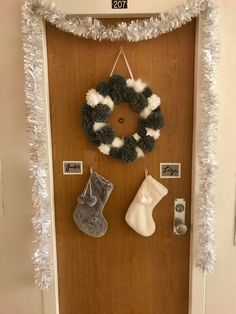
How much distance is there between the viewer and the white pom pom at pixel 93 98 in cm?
157

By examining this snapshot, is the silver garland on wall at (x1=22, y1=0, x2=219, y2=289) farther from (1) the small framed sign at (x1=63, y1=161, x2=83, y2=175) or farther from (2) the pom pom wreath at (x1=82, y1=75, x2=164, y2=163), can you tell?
(2) the pom pom wreath at (x1=82, y1=75, x2=164, y2=163)

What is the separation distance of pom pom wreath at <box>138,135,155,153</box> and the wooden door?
8 cm

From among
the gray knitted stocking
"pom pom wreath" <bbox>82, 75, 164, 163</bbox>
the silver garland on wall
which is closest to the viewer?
the silver garland on wall

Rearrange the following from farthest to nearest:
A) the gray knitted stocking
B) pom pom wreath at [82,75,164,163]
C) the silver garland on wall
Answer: the gray knitted stocking < pom pom wreath at [82,75,164,163] < the silver garland on wall

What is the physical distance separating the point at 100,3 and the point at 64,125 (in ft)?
1.99

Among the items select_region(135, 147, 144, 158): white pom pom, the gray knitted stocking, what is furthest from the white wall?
select_region(135, 147, 144, 158): white pom pom

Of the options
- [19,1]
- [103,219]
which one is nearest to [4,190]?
[103,219]

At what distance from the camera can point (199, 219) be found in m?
1.62

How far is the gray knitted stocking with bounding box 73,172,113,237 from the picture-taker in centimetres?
168

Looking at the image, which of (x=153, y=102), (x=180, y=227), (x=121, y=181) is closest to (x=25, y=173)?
(x=121, y=181)

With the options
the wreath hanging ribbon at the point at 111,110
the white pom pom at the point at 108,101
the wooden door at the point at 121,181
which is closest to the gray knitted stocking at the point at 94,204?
the wooden door at the point at 121,181

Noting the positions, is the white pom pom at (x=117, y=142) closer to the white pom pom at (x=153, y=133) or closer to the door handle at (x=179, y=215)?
the white pom pom at (x=153, y=133)

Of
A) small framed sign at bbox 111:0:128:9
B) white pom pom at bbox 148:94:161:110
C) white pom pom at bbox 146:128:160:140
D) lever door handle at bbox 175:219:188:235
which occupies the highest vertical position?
small framed sign at bbox 111:0:128:9

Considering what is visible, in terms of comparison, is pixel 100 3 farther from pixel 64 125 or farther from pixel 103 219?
pixel 103 219
